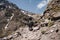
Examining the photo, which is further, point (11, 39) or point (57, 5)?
point (11, 39)

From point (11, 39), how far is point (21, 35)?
71.7 inches

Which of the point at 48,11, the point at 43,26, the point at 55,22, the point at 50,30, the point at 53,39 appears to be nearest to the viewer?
the point at 53,39

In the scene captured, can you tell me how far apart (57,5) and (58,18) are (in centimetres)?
250

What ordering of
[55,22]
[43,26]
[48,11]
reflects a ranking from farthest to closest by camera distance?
[48,11]
[43,26]
[55,22]

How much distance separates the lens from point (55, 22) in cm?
2277

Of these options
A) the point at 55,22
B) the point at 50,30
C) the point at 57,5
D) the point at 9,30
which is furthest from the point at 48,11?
the point at 9,30

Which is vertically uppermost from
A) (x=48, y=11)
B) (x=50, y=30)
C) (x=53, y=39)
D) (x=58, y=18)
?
(x=48, y=11)

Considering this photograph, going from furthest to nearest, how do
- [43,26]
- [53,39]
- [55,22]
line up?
Answer: [43,26] → [55,22] → [53,39]

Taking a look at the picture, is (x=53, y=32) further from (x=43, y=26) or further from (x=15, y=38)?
(x=15, y=38)

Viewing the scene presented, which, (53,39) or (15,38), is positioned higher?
(15,38)

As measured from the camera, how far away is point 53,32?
2067 cm

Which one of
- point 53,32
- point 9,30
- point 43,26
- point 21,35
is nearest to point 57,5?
point 43,26

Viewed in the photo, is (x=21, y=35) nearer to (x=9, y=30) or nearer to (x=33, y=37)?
(x=33, y=37)

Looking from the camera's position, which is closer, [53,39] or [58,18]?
[53,39]
